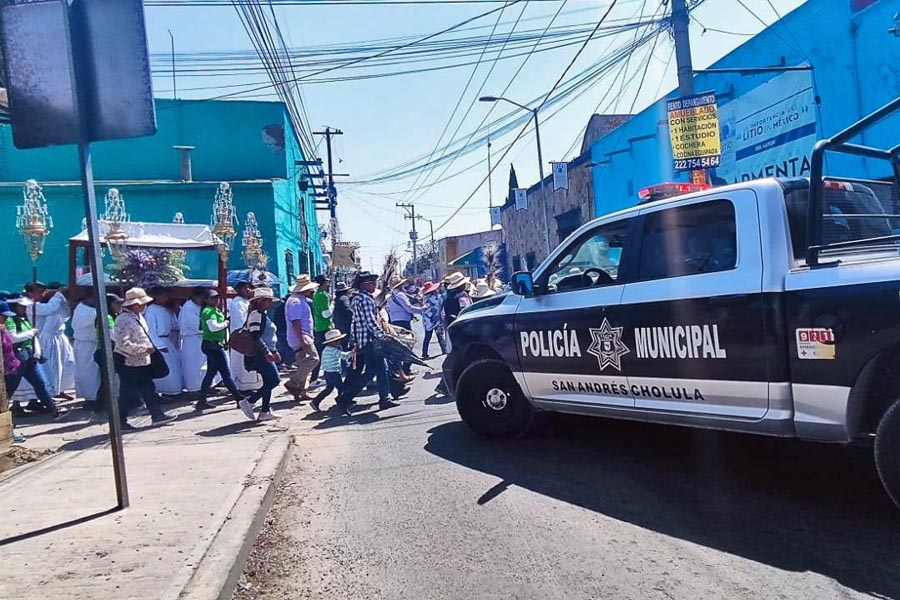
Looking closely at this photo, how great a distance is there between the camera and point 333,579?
3854 mm

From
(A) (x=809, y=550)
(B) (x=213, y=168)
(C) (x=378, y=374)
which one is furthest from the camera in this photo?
(B) (x=213, y=168)

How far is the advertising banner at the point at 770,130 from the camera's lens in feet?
43.9

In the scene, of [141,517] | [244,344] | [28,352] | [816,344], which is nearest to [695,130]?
[816,344]

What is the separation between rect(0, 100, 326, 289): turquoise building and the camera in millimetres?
18922

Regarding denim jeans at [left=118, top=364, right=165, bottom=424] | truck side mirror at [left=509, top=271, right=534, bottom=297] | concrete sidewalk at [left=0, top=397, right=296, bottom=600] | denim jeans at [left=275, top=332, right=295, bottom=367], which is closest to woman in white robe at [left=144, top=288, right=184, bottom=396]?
denim jeans at [left=118, top=364, right=165, bottom=424]

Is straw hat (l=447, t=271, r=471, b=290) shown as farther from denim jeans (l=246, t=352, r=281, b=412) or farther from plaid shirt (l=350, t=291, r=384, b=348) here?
denim jeans (l=246, t=352, r=281, b=412)

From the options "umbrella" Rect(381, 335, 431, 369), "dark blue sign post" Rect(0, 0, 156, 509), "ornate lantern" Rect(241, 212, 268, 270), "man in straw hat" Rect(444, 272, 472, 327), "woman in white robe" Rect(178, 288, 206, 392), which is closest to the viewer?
"dark blue sign post" Rect(0, 0, 156, 509)

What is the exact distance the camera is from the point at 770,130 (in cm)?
1445

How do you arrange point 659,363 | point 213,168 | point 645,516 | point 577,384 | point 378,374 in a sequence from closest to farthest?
point 645,516
point 659,363
point 577,384
point 378,374
point 213,168

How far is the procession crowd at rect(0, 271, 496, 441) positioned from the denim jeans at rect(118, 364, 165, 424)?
0.04 ft

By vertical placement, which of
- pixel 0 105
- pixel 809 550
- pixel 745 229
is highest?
pixel 0 105

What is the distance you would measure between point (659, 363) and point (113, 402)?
3.81 meters

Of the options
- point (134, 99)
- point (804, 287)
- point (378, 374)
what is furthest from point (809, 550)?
point (378, 374)

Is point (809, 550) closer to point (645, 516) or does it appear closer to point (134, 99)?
point (645, 516)
